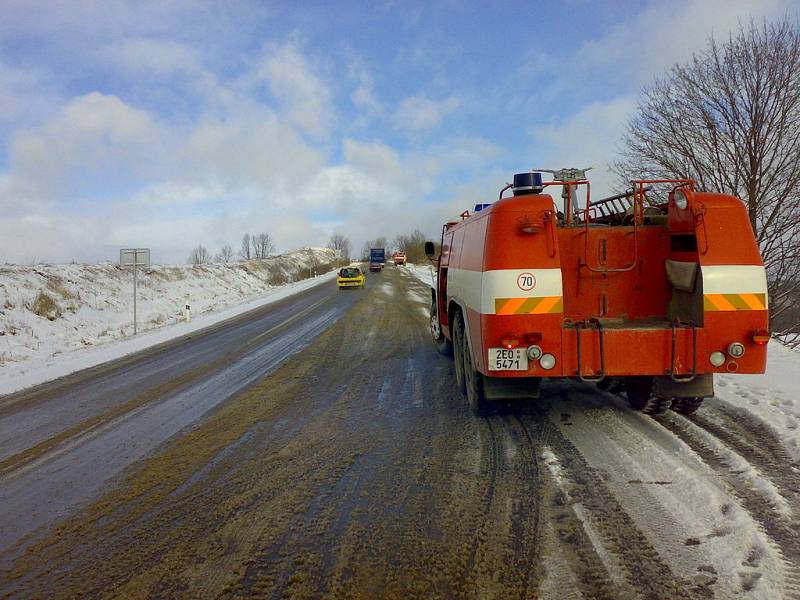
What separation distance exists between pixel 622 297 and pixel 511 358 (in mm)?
1589

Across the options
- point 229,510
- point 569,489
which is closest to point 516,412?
point 569,489

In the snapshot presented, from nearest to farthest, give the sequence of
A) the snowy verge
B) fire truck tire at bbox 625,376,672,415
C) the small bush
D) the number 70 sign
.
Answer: the number 70 sign → fire truck tire at bbox 625,376,672,415 → the small bush → the snowy verge

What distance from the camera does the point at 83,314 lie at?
21.4 meters

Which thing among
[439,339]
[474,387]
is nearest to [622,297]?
[474,387]

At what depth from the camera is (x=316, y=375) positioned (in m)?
8.23

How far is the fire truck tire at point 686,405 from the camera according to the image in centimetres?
516

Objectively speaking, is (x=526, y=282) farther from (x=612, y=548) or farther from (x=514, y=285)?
(x=612, y=548)

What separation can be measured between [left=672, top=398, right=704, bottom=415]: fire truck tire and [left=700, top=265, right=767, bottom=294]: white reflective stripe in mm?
1328

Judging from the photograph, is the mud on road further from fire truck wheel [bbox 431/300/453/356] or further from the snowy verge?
the snowy verge

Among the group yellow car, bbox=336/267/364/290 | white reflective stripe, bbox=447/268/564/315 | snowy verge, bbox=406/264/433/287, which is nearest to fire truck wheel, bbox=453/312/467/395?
white reflective stripe, bbox=447/268/564/315

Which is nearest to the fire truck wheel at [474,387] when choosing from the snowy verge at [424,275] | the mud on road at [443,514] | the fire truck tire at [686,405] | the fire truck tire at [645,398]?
the mud on road at [443,514]

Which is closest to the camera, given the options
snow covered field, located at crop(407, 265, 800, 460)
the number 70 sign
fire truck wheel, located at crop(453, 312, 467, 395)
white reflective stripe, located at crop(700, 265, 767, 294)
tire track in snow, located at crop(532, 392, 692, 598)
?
tire track in snow, located at crop(532, 392, 692, 598)

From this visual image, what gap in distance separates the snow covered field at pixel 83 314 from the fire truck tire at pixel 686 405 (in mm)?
10439

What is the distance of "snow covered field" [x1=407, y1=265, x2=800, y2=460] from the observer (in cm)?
468
